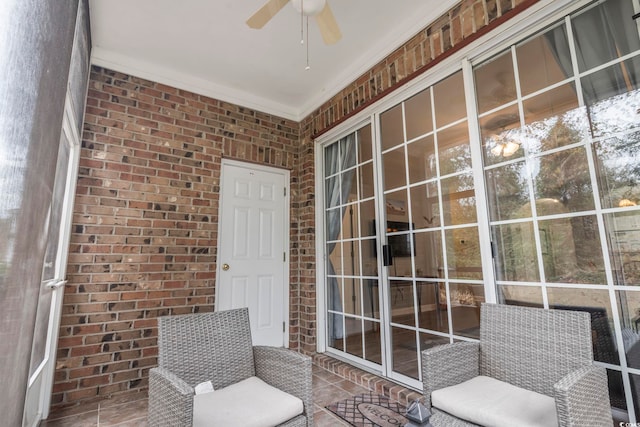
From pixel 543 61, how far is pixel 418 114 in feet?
2.97

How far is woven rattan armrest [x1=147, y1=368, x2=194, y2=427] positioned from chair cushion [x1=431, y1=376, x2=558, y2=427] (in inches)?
44.5

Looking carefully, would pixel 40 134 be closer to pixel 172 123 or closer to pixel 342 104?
pixel 172 123

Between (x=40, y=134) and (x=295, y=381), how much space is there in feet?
4.75

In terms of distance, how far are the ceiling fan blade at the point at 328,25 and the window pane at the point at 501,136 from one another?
116cm

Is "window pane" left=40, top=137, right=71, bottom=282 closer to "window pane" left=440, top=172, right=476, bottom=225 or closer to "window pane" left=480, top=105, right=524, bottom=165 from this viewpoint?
"window pane" left=440, top=172, right=476, bottom=225

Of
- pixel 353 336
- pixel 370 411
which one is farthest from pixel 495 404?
pixel 353 336

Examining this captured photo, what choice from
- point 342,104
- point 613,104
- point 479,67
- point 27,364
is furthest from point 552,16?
point 27,364

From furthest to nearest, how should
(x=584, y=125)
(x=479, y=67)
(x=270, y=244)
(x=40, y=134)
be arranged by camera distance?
1. (x=270, y=244)
2. (x=479, y=67)
3. (x=584, y=125)
4. (x=40, y=134)

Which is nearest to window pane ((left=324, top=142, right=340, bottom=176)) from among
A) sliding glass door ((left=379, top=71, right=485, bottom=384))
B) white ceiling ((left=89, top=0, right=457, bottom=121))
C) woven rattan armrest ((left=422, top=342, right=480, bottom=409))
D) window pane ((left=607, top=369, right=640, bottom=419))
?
white ceiling ((left=89, top=0, right=457, bottom=121))

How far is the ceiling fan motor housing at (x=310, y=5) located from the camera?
1883 mm

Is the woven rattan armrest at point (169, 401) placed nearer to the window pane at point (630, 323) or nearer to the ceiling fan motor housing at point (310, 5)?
the window pane at point (630, 323)

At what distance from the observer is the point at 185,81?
329 centimetres

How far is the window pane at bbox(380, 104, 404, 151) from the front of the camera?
2.78 metres

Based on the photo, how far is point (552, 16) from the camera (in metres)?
1.84
